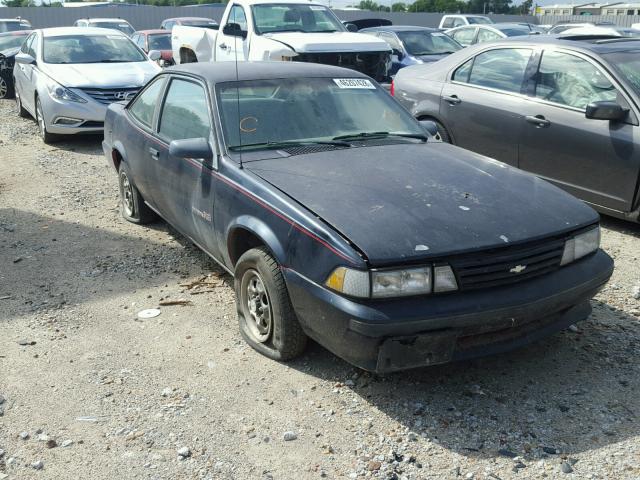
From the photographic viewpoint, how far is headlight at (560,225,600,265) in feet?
12.2

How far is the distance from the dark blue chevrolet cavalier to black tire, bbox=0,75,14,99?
453 inches

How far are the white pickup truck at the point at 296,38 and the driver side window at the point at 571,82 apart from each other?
15.6 feet

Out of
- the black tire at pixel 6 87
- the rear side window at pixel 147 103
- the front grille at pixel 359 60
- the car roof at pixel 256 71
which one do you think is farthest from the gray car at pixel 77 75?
the car roof at pixel 256 71

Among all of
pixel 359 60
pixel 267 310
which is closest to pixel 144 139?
pixel 267 310

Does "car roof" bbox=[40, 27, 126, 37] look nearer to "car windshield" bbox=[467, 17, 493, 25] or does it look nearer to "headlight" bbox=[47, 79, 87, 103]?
"headlight" bbox=[47, 79, 87, 103]

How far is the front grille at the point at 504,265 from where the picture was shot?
11.0ft

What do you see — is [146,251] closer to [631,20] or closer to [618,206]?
[618,206]

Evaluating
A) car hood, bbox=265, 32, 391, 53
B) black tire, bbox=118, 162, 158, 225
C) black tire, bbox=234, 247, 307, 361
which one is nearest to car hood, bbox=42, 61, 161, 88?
car hood, bbox=265, 32, 391, 53

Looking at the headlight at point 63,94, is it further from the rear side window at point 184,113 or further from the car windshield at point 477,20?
the car windshield at point 477,20

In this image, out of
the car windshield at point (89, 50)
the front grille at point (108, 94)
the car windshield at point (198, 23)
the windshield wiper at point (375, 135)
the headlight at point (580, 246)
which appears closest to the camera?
the headlight at point (580, 246)

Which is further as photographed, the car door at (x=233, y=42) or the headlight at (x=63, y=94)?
the car door at (x=233, y=42)

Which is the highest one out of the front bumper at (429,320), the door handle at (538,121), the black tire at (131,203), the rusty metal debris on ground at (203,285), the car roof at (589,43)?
the car roof at (589,43)

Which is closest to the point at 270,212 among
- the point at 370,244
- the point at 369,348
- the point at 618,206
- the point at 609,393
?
the point at 370,244

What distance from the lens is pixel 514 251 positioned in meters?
3.46
